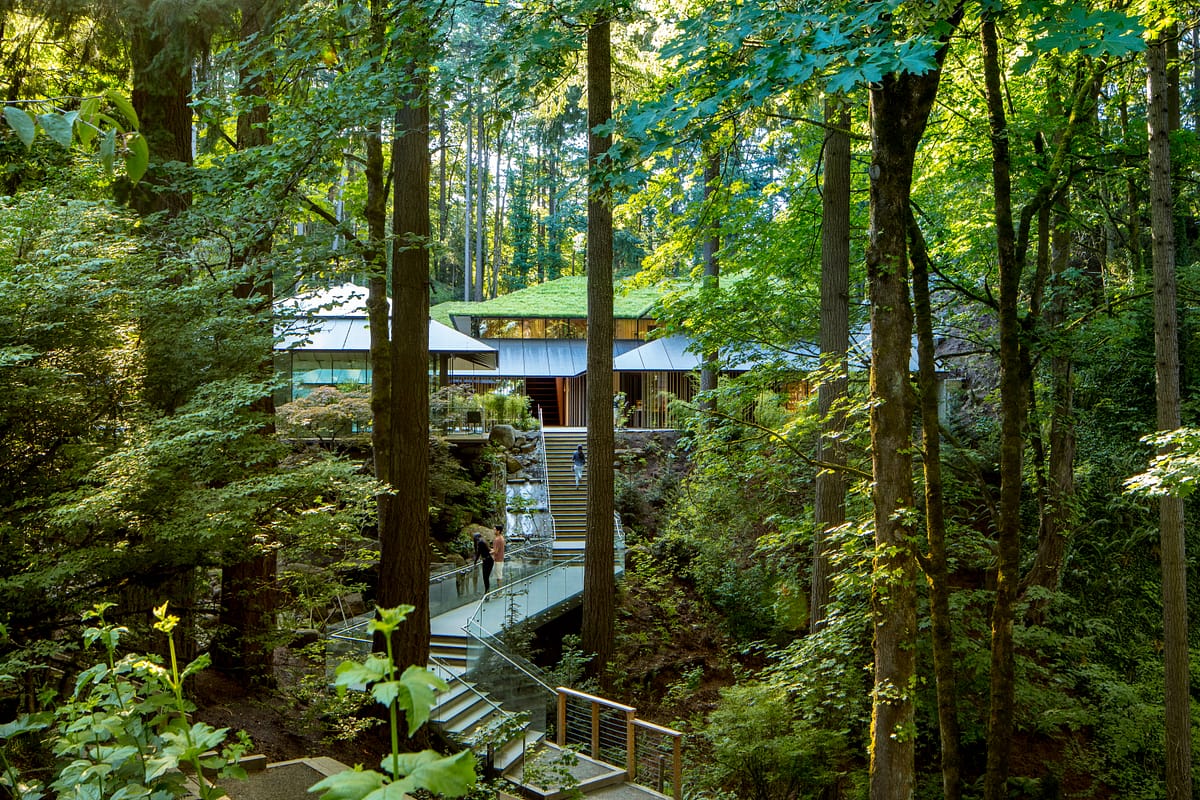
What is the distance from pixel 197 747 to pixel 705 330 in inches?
397

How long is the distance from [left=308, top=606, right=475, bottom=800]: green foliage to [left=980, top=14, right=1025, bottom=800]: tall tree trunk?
7597 millimetres

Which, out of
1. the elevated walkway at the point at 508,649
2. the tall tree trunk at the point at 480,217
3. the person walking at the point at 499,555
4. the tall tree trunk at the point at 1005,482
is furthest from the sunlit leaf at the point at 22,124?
the tall tree trunk at the point at 480,217

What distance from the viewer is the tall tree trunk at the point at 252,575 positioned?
7.82 m

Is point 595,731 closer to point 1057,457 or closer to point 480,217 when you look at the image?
point 1057,457

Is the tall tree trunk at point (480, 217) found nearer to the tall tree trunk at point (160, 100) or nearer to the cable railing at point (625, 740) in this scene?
the tall tree trunk at point (160, 100)

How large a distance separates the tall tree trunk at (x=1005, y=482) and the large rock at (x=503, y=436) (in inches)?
578

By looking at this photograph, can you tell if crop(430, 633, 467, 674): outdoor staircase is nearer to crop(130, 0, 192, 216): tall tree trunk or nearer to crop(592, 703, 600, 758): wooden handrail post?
crop(592, 703, 600, 758): wooden handrail post

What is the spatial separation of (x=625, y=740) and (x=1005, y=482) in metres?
6.17

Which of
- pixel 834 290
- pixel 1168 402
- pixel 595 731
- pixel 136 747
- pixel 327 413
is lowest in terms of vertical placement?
pixel 595 731

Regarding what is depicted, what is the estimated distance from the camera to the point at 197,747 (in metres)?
1.77

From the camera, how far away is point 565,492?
2089 centimetres

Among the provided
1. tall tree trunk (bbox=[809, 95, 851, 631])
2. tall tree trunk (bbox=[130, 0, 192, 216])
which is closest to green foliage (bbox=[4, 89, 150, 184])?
tall tree trunk (bbox=[130, 0, 192, 216])

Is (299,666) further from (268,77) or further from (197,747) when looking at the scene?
(197,747)

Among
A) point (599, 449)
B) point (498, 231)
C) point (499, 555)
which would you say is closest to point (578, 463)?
point (499, 555)
